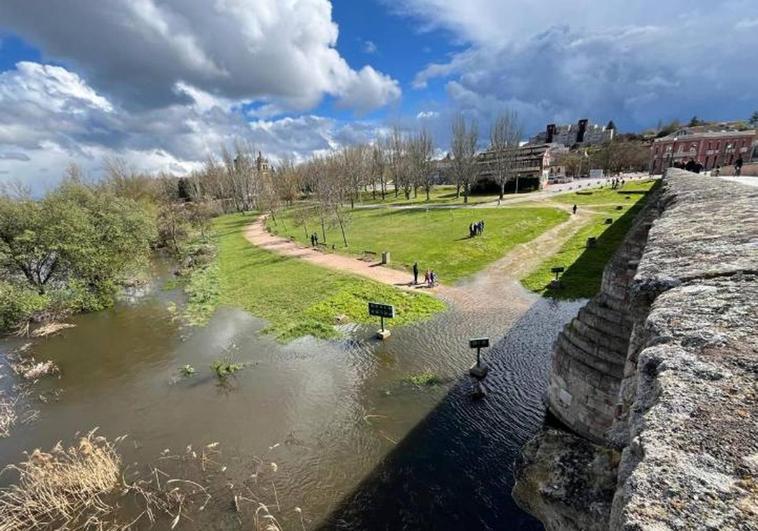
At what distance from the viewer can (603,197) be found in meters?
48.2

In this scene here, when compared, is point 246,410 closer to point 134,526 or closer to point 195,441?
point 195,441

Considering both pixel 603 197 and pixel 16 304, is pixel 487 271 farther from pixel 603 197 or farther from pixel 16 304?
pixel 603 197

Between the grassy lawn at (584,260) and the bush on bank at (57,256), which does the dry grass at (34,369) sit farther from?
the grassy lawn at (584,260)

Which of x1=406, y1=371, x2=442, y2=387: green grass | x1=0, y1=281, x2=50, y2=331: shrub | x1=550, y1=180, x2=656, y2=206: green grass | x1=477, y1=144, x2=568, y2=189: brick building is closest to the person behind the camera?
x1=406, y1=371, x2=442, y2=387: green grass

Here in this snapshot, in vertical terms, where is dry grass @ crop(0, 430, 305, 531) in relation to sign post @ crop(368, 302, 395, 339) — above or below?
below

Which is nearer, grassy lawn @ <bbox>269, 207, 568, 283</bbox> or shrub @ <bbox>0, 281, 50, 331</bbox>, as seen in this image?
shrub @ <bbox>0, 281, 50, 331</bbox>

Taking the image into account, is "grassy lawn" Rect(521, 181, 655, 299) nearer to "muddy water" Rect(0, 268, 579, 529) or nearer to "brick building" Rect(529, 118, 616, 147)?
"muddy water" Rect(0, 268, 579, 529)

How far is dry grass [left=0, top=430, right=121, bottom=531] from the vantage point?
26.9 feet

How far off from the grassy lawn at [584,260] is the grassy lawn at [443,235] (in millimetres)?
3559

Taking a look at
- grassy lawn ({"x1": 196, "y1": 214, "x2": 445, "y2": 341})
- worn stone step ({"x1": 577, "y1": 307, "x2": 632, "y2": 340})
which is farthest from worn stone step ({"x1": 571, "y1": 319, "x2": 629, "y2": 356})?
grassy lawn ({"x1": 196, "y1": 214, "x2": 445, "y2": 341})

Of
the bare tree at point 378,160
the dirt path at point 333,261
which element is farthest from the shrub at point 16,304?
the bare tree at point 378,160

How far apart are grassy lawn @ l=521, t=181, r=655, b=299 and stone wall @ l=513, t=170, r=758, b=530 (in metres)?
16.7

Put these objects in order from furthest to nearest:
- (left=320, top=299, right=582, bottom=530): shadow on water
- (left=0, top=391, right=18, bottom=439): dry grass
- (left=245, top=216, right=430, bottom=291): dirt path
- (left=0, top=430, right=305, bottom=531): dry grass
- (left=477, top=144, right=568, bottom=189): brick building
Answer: (left=477, top=144, right=568, bottom=189): brick building → (left=245, top=216, right=430, bottom=291): dirt path → (left=0, top=391, right=18, bottom=439): dry grass → (left=0, top=430, right=305, bottom=531): dry grass → (left=320, top=299, right=582, bottom=530): shadow on water

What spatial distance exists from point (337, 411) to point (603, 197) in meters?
50.1
